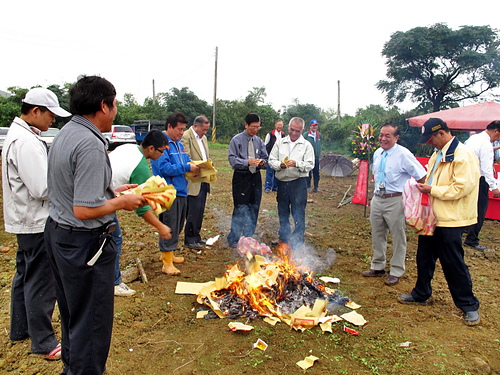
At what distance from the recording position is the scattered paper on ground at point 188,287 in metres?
4.25

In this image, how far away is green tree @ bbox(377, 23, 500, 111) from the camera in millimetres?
24359

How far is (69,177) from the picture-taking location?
6.72 feet

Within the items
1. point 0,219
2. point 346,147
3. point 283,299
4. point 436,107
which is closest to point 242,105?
point 346,147

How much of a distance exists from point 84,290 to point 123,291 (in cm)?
209

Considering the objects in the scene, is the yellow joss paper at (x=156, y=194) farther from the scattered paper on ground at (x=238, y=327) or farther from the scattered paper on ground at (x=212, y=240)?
the scattered paper on ground at (x=212, y=240)

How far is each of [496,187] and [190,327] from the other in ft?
17.3

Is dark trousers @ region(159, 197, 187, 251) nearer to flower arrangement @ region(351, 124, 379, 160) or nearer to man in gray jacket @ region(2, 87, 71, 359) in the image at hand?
man in gray jacket @ region(2, 87, 71, 359)

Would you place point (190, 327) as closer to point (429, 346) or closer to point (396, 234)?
point (429, 346)

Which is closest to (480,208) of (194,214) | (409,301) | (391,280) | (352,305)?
(391,280)

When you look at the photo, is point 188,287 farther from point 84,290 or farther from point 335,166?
point 335,166

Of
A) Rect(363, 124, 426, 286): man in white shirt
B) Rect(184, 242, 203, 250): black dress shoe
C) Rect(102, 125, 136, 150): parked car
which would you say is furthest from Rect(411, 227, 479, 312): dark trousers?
Rect(102, 125, 136, 150): parked car

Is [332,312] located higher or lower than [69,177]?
lower

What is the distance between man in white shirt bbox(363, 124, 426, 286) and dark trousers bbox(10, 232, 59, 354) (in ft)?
12.8

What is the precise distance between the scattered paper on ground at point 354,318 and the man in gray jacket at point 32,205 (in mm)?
2732
